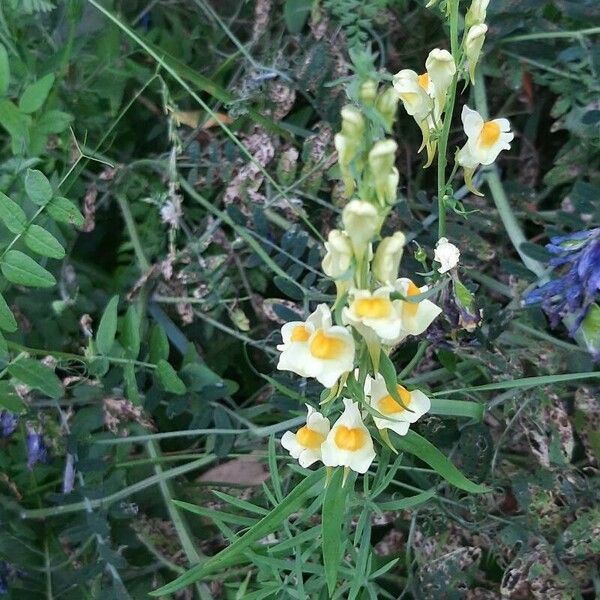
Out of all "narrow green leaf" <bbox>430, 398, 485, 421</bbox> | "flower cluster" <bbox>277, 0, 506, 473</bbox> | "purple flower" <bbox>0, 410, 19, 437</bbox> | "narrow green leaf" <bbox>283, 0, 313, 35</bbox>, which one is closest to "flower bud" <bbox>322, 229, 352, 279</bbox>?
"flower cluster" <bbox>277, 0, 506, 473</bbox>

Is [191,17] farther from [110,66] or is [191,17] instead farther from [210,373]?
[210,373]

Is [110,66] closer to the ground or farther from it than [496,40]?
farther from it

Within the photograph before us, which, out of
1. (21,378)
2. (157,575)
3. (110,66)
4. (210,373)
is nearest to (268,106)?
(110,66)

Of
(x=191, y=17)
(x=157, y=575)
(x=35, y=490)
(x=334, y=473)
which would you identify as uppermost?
(x=191, y=17)

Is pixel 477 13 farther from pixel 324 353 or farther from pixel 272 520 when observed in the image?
pixel 272 520

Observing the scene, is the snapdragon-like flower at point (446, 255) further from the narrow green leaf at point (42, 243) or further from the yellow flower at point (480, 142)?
the narrow green leaf at point (42, 243)

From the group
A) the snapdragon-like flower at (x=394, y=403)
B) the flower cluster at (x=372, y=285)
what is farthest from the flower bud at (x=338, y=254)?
the snapdragon-like flower at (x=394, y=403)

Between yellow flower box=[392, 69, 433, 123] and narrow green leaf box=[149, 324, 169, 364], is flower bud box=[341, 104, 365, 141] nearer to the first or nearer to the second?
yellow flower box=[392, 69, 433, 123]
